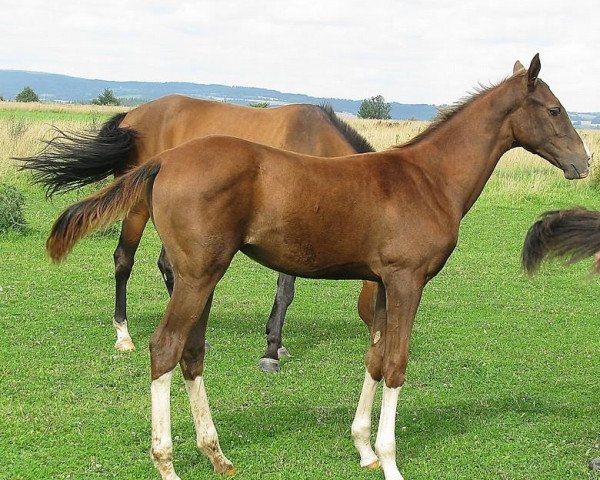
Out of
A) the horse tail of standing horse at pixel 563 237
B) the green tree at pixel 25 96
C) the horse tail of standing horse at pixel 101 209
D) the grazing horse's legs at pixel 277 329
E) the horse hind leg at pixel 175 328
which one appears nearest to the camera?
the horse hind leg at pixel 175 328

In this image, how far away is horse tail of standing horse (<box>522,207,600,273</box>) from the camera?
5.10 metres

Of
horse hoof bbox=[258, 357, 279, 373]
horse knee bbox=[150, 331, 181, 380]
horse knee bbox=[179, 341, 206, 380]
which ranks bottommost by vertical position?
horse hoof bbox=[258, 357, 279, 373]

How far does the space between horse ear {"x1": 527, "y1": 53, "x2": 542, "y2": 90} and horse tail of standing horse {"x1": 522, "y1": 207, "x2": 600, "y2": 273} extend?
95 centimetres

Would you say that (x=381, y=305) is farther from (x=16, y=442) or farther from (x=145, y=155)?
(x=145, y=155)

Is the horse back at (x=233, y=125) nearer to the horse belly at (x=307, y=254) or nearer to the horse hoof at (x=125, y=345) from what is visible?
the horse hoof at (x=125, y=345)

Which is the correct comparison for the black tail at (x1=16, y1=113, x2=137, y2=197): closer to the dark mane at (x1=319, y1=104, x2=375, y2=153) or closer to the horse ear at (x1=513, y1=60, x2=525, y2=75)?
the dark mane at (x1=319, y1=104, x2=375, y2=153)

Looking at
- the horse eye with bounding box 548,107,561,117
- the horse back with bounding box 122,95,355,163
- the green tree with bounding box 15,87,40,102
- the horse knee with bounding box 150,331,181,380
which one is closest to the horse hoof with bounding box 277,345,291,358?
the horse back with bounding box 122,95,355,163

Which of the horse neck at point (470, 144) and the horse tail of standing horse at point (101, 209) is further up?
the horse neck at point (470, 144)

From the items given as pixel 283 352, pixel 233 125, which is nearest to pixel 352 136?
pixel 233 125

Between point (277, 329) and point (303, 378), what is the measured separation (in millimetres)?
664

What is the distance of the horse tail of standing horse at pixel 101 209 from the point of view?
4383 mm

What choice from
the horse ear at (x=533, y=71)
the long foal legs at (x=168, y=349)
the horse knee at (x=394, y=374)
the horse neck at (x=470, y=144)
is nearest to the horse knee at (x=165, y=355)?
the long foal legs at (x=168, y=349)

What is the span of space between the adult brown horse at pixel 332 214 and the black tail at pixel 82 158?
1781 millimetres

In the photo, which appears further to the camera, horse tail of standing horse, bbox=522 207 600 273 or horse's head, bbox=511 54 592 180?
horse tail of standing horse, bbox=522 207 600 273
